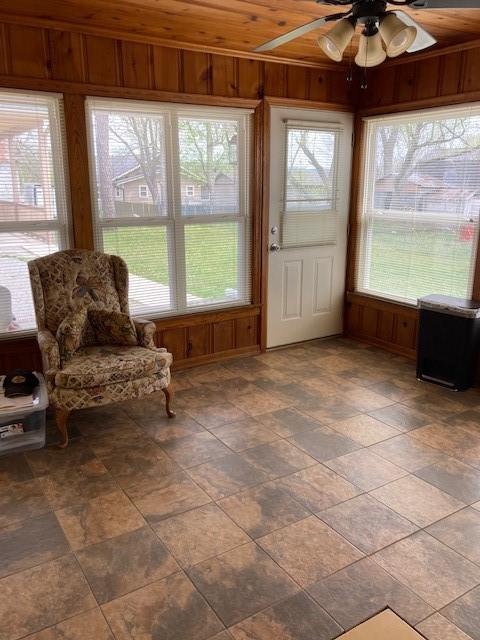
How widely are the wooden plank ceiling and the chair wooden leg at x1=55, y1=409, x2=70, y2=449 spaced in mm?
2284

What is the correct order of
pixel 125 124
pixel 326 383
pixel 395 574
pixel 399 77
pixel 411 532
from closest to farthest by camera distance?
pixel 395 574
pixel 411 532
pixel 125 124
pixel 326 383
pixel 399 77

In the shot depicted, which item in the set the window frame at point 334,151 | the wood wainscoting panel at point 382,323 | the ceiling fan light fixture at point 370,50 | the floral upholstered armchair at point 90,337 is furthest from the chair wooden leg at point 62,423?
the wood wainscoting panel at point 382,323

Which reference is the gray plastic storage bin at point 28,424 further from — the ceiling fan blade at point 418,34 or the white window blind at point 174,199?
the ceiling fan blade at point 418,34

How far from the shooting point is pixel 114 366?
3000 millimetres

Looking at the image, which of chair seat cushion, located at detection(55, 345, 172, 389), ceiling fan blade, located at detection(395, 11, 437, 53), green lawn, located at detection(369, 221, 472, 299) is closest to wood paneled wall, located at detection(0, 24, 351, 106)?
green lawn, located at detection(369, 221, 472, 299)

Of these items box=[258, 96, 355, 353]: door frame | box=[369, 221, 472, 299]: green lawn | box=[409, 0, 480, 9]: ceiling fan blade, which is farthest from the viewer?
box=[258, 96, 355, 353]: door frame

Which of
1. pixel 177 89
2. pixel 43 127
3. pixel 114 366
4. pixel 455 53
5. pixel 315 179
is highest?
pixel 455 53

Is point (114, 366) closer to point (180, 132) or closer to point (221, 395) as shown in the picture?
point (221, 395)

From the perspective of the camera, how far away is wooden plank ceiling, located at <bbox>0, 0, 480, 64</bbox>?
294cm

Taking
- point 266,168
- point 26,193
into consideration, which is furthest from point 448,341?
point 26,193

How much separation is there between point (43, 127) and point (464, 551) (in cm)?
333

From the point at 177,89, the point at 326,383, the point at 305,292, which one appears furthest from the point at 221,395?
the point at 177,89

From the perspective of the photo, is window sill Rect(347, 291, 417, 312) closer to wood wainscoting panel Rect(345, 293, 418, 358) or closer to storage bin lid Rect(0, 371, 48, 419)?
wood wainscoting panel Rect(345, 293, 418, 358)

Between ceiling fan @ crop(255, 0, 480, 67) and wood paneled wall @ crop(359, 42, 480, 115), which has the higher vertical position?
wood paneled wall @ crop(359, 42, 480, 115)
